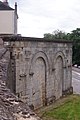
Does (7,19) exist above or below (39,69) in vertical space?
above

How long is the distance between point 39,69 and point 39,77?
570 mm

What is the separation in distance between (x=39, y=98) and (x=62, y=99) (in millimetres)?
4038

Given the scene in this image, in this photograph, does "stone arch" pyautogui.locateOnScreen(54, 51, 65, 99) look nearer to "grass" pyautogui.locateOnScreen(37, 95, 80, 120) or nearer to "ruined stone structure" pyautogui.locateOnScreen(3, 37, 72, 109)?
"ruined stone structure" pyautogui.locateOnScreen(3, 37, 72, 109)

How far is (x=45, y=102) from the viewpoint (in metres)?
25.7

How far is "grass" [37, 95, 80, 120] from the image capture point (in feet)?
71.2

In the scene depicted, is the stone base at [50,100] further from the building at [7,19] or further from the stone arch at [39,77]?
the building at [7,19]

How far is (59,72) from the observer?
1136 inches

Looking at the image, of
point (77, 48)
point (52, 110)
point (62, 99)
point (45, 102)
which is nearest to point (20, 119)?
point (52, 110)

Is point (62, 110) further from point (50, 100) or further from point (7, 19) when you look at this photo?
point (7, 19)

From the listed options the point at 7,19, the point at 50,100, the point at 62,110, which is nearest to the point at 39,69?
the point at 50,100

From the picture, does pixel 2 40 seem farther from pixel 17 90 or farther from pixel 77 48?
pixel 77 48

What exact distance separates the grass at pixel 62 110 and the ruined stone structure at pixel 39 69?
2.31 feet

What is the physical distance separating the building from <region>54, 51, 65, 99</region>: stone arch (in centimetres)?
1120

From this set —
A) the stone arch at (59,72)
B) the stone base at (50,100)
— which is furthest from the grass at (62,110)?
the stone arch at (59,72)
